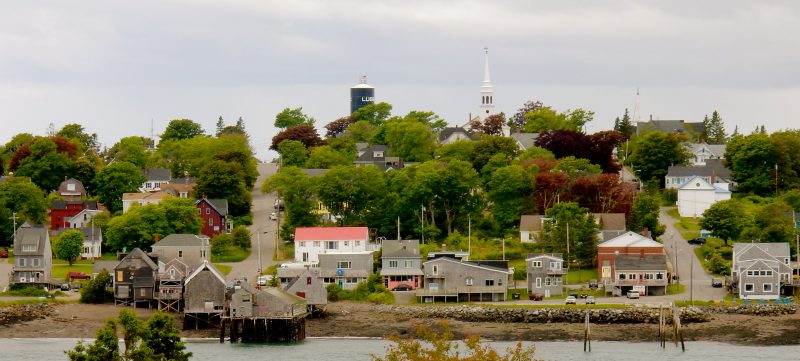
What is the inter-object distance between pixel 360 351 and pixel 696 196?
1488 inches

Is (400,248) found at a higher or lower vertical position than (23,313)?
higher

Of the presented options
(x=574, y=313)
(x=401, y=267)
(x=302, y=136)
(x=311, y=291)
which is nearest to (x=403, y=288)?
(x=401, y=267)

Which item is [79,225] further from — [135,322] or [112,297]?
[135,322]

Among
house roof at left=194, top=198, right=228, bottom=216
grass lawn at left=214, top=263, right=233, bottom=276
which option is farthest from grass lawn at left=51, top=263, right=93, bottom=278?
house roof at left=194, top=198, right=228, bottom=216

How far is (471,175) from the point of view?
10312 centimetres

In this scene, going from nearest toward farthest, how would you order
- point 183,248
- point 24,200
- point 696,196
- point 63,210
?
point 183,248, point 24,200, point 63,210, point 696,196

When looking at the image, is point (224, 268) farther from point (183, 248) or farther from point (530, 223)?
point (530, 223)

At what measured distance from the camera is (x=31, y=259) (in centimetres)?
9262

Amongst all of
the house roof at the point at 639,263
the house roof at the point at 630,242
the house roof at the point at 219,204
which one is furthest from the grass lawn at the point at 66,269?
the house roof at the point at 639,263

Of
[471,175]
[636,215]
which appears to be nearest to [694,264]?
[636,215]

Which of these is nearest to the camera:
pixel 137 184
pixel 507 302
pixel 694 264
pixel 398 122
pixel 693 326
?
pixel 693 326

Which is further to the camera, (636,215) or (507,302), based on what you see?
(636,215)

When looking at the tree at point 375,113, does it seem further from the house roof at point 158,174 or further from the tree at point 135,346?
the tree at point 135,346

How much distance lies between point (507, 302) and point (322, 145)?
165 ft
